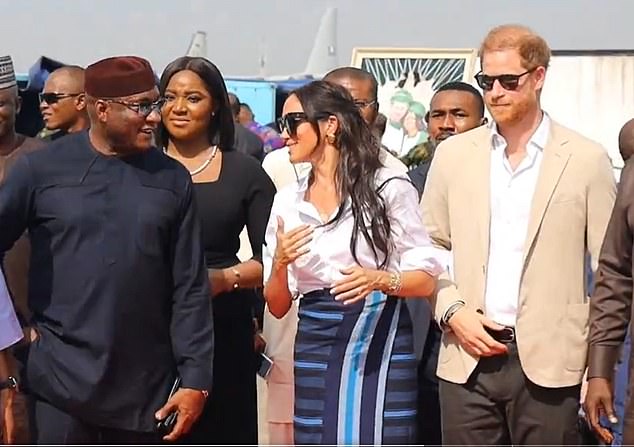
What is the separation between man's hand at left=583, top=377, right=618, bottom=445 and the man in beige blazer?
0.67ft

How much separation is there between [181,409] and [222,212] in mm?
926

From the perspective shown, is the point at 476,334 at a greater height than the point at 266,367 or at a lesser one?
greater

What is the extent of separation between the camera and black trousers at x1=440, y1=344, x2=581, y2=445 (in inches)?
143

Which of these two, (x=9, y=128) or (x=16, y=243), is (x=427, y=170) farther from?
(x=16, y=243)

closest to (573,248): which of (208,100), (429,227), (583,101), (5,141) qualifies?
Answer: (429,227)

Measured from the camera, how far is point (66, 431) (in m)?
3.28

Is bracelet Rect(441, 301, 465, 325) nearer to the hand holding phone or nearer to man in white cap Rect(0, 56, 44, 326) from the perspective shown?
the hand holding phone

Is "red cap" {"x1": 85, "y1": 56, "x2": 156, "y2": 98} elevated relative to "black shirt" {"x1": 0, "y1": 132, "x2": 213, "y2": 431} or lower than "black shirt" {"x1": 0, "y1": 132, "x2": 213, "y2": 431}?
elevated

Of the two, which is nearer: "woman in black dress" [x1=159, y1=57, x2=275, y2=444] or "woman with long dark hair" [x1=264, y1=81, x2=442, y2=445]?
"woman with long dark hair" [x1=264, y1=81, x2=442, y2=445]

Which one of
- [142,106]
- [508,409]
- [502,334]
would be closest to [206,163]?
[142,106]

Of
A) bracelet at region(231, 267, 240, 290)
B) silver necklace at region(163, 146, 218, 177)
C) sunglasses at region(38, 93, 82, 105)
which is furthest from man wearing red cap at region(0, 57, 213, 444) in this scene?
sunglasses at region(38, 93, 82, 105)

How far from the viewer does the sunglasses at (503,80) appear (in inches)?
142

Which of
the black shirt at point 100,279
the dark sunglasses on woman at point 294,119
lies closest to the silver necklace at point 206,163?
the dark sunglasses on woman at point 294,119

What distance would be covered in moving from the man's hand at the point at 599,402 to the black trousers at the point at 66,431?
1.39 m
